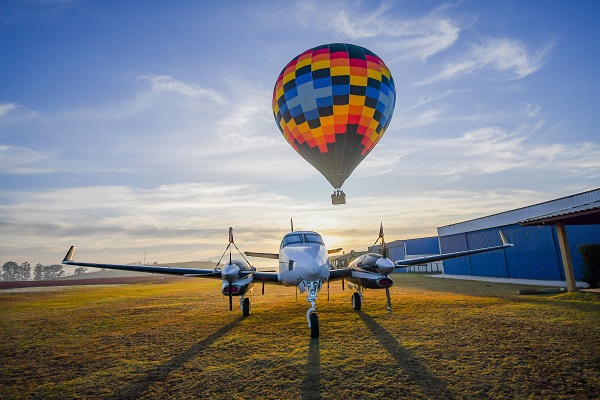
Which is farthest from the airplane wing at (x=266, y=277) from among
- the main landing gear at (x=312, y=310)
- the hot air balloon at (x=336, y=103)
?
the hot air balloon at (x=336, y=103)

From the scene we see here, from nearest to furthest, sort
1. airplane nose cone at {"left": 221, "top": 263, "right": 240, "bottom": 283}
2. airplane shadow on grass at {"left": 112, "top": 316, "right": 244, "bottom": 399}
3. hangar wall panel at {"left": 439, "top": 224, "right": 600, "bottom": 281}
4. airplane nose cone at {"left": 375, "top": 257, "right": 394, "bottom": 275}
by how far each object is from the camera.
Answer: airplane shadow on grass at {"left": 112, "top": 316, "right": 244, "bottom": 399}, airplane nose cone at {"left": 221, "top": 263, "right": 240, "bottom": 283}, airplane nose cone at {"left": 375, "top": 257, "right": 394, "bottom": 275}, hangar wall panel at {"left": 439, "top": 224, "right": 600, "bottom": 281}

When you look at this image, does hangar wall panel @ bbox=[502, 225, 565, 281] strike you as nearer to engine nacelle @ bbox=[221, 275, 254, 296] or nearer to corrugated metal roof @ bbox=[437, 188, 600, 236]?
corrugated metal roof @ bbox=[437, 188, 600, 236]

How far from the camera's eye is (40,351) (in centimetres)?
818

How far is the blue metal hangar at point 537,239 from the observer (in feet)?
49.6

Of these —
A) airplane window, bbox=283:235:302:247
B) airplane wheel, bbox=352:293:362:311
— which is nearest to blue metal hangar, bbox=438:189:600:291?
airplane wheel, bbox=352:293:362:311

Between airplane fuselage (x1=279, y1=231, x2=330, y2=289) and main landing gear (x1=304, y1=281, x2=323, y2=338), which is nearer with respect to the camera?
main landing gear (x1=304, y1=281, x2=323, y2=338)

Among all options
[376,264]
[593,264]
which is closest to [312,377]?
[376,264]

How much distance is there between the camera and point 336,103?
63.0ft

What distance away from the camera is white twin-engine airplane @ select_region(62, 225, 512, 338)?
963 centimetres

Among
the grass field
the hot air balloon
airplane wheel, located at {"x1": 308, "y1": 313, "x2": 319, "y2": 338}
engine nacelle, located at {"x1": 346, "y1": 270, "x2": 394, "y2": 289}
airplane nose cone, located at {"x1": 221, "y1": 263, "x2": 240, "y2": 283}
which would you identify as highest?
the hot air balloon

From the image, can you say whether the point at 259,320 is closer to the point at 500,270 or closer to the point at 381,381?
the point at 381,381

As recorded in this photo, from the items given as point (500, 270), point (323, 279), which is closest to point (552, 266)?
point (500, 270)

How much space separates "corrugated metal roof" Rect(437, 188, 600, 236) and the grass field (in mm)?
12033

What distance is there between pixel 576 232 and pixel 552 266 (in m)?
2.92
